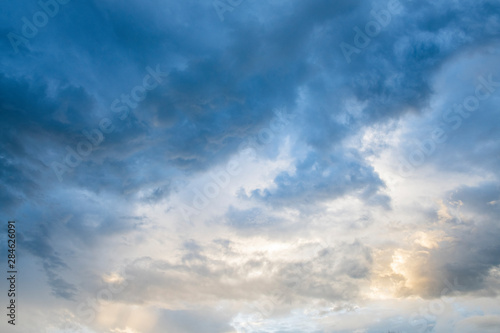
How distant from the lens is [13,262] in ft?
331

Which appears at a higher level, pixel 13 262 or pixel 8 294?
pixel 13 262

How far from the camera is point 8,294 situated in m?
103

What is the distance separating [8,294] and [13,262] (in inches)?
494
